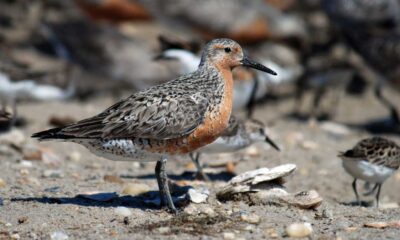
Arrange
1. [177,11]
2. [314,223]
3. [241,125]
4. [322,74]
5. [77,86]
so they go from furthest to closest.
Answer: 1. [177,11]
2. [77,86]
3. [322,74]
4. [241,125]
5. [314,223]

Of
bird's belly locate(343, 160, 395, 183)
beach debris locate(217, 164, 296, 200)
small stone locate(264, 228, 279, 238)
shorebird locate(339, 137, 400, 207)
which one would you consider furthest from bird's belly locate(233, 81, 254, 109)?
small stone locate(264, 228, 279, 238)

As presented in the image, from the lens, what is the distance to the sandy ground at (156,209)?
5941 mm

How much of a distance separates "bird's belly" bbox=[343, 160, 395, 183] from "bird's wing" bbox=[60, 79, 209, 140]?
2.05 meters

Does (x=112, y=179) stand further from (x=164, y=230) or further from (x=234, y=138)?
(x=164, y=230)

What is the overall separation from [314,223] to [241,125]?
106 inches

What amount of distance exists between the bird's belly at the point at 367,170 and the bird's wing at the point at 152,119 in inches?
80.6

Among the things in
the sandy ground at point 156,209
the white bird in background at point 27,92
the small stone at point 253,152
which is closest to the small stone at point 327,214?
the sandy ground at point 156,209

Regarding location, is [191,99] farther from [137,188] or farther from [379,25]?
[379,25]

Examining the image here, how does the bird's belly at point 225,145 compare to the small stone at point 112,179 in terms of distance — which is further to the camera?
the bird's belly at point 225,145

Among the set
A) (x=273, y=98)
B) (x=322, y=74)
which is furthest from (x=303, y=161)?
(x=273, y=98)

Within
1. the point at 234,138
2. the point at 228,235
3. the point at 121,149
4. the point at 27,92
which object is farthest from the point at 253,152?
the point at 228,235

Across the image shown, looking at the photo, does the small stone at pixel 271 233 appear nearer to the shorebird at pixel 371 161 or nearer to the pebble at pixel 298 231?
the pebble at pixel 298 231

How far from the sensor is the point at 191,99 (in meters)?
6.55

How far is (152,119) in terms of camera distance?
645 centimetres
